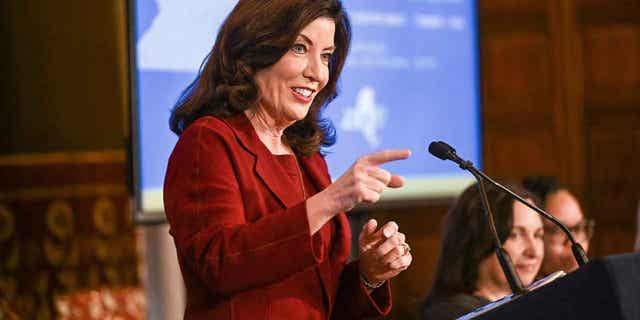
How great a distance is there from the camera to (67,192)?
4.70 m

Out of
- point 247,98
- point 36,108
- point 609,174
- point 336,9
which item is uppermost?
point 336,9

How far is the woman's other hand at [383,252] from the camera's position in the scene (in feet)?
5.70

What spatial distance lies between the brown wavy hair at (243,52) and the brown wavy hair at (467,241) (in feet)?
3.65

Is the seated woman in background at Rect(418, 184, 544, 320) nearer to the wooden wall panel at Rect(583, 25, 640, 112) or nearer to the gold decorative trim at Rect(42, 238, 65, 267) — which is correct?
the gold decorative trim at Rect(42, 238, 65, 267)

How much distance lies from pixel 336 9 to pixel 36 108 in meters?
3.40

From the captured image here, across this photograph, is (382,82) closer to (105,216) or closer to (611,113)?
(105,216)

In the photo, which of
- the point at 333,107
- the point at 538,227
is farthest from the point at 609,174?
the point at 538,227

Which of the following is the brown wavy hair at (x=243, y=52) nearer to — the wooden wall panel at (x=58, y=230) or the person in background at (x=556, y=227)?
the person in background at (x=556, y=227)

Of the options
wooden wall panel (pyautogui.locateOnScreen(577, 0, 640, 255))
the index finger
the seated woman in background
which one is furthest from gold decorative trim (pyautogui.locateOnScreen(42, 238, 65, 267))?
the index finger

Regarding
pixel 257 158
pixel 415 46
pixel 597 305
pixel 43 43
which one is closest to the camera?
pixel 597 305

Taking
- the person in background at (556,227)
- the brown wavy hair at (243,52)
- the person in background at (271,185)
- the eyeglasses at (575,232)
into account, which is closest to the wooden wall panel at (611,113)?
the person in background at (556,227)

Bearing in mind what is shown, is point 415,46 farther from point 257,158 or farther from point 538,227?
point 257,158

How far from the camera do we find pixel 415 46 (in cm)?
416

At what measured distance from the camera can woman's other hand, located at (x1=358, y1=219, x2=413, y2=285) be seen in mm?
1736
